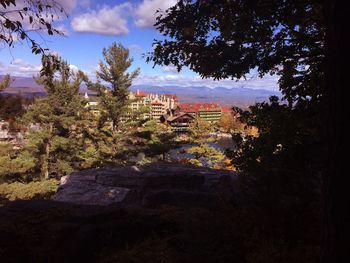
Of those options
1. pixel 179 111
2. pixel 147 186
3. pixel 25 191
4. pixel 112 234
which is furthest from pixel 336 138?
pixel 179 111

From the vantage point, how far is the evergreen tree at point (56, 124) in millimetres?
30578

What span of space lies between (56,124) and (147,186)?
2119 cm

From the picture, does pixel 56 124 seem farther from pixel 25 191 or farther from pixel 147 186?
pixel 147 186

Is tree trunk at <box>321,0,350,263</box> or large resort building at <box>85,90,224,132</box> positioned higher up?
tree trunk at <box>321,0,350,263</box>

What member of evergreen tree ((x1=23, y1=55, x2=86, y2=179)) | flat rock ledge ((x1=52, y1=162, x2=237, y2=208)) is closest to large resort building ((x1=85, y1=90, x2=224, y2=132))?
evergreen tree ((x1=23, y1=55, x2=86, y2=179))

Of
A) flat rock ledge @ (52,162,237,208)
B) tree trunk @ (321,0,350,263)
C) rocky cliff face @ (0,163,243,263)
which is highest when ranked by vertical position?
tree trunk @ (321,0,350,263)

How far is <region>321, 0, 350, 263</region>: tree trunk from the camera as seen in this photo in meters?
3.16

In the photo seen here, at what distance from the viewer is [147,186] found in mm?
13516

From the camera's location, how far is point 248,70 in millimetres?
7188

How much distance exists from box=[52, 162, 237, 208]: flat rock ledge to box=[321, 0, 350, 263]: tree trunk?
291 inches

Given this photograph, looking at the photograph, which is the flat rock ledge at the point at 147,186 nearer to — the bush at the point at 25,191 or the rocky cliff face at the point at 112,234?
the rocky cliff face at the point at 112,234

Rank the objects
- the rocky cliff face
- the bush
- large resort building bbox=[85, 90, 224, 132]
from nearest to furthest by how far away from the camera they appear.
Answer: the rocky cliff face
the bush
large resort building bbox=[85, 90, 224, 132]

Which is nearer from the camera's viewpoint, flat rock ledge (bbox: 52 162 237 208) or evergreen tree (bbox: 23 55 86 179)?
flat rock ledge (bbox: 52 162 237 208)

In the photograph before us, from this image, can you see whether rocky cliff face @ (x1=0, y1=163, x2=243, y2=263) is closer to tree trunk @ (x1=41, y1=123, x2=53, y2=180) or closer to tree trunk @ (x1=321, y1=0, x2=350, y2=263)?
tree trunk @ (x1=321, y1=0, x2=350, y2=263)
